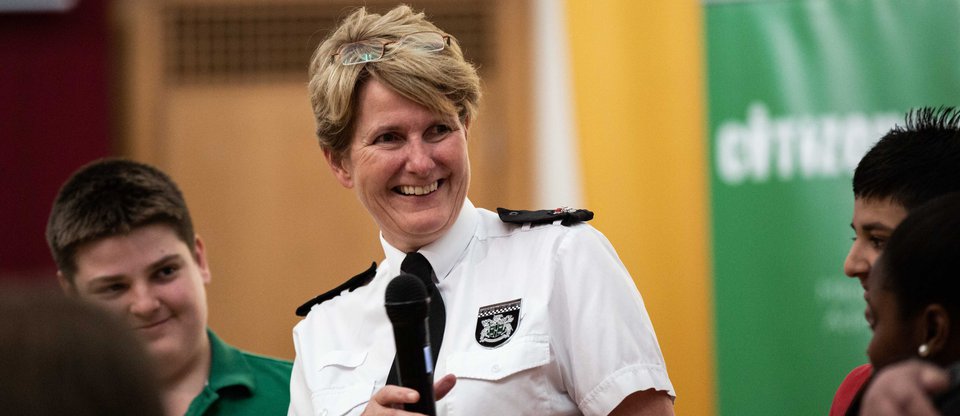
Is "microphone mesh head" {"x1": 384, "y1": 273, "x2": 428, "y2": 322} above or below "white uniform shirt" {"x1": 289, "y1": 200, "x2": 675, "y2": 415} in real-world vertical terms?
above

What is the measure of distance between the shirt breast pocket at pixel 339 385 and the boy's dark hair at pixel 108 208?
0.68 metres

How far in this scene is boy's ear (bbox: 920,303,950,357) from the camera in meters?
1.22

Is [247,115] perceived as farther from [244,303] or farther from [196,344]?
[196,344]

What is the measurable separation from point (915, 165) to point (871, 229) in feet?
0.41

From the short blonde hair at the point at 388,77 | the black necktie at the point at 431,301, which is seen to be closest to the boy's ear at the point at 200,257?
the short blonde hair at the point at 388,77

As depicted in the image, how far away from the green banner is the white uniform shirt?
159 centimetres

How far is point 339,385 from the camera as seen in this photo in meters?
1.89

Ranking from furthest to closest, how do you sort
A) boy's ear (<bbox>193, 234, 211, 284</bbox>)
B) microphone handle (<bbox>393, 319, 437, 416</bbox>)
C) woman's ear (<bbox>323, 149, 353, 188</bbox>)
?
1. boy's ear (<bbox>193, 234, 211, 284</bbox>)
2. woman's ear (<bbox>323, 149, 353, 188</bbox>)
3. microphone handle (<bbox>393, 319, 437, 416</bbox>)

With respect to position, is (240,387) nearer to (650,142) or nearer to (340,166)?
(340,166)

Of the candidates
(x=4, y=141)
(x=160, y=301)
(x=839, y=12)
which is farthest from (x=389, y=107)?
(x=4, y=141)

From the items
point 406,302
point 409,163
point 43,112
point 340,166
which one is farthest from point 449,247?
point 43,112

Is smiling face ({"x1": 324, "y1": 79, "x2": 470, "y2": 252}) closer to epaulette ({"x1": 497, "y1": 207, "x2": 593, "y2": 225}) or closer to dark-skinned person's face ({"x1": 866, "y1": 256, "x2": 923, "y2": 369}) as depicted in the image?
epaulette ({"x1": 497, "y1": 207, "x2": 593, "y2": 225})

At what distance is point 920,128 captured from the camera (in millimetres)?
1881

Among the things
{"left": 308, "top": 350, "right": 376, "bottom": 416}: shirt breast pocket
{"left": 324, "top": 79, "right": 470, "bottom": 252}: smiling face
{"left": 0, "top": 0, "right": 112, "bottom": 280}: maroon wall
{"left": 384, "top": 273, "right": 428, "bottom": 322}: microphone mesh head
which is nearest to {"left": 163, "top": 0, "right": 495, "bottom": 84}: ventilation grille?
{"left": 0, "top": 0, "right": 112, "bottom": 280}: maroon wall
